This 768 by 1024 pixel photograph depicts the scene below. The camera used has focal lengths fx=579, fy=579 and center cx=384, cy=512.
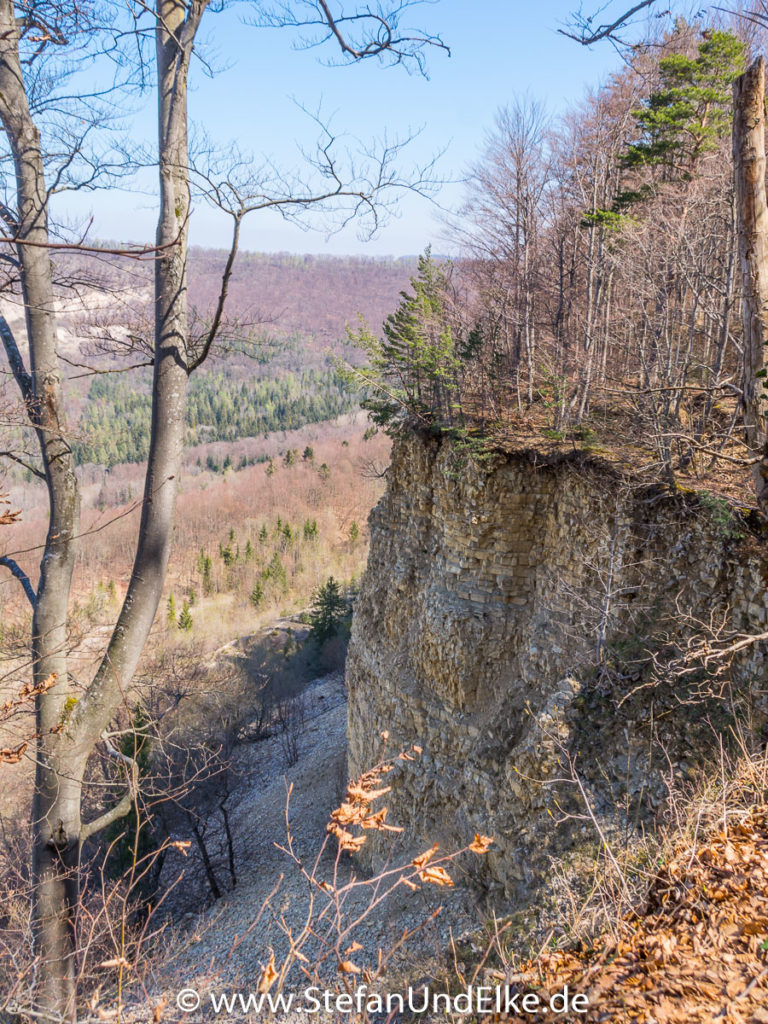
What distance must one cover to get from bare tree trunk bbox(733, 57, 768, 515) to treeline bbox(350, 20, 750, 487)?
4.00m

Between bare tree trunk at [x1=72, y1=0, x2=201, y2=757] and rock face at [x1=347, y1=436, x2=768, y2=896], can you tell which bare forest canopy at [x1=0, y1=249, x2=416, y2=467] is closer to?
bare tree trunk at [x1=72, y1=0, x2=201, y2=757]

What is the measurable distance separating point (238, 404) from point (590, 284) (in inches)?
3775

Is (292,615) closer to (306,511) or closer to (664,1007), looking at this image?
(306,511)

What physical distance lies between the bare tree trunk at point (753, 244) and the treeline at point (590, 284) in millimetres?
3997

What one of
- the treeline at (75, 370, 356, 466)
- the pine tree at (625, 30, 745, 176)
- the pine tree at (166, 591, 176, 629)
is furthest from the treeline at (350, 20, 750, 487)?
the treeline at (75, 370, 356, 466)

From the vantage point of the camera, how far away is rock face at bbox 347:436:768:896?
6.63 metres

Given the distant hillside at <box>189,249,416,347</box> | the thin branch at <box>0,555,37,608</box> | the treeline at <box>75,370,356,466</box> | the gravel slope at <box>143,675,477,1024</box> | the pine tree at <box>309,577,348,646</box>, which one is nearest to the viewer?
the thin branch at <box>0,555,37,608</box>

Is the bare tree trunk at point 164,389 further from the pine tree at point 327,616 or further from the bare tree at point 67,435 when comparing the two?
the pine tree at point 327,616

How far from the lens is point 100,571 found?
49.0 m

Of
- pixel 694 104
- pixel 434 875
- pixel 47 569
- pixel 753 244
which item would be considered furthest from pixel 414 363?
pixel 434 875

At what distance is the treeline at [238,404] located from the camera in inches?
3081

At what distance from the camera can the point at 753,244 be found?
492 centimetres

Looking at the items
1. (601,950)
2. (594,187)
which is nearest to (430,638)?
(601,950)

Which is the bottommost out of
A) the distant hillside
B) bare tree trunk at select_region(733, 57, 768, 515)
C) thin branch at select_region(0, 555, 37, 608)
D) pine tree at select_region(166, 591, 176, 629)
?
pine tree at select_region(166, 591, 176, 629)
